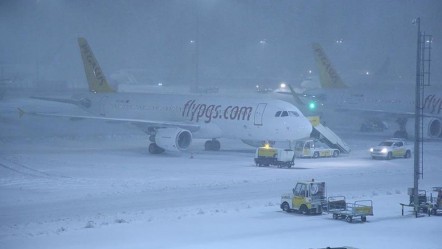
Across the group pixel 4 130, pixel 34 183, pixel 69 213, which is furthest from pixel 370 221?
pixel 4 130

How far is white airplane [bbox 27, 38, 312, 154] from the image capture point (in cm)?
4369

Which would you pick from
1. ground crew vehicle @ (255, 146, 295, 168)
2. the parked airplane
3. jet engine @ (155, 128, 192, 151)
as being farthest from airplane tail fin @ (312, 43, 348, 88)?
ground crew vehicle @ (255, 146, 295, 168)

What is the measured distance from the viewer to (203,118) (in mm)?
46688

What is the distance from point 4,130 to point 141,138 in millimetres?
12168

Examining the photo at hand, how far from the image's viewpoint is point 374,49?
386ft

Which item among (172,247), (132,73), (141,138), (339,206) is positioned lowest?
(172,247)

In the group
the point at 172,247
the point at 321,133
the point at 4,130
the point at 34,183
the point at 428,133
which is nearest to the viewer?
the point at 172,247

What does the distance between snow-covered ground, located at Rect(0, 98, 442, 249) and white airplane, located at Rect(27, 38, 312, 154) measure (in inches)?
47.9

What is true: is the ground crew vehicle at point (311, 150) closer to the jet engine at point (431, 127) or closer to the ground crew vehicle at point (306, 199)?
the jet engine at point (431, 127)

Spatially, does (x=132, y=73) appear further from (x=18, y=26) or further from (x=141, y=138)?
(x=141, y=138)

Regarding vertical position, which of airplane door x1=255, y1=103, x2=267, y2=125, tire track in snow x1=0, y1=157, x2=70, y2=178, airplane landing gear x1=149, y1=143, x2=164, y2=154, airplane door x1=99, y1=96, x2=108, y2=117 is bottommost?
tire track in snow x1=0, y1=157, x2=70, y2=178

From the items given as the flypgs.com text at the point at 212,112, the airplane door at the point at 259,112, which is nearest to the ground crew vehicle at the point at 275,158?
the airplane door at the point at 259,112

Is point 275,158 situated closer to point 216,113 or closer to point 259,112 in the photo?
point 259,112

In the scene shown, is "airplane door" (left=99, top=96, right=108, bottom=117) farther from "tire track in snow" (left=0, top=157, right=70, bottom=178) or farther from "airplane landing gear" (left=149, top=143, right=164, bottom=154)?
"tire track in snow" (left=0, top=157, right=70, bottom=178)
